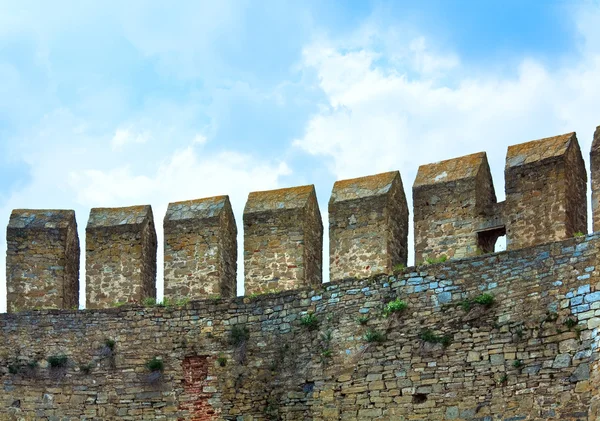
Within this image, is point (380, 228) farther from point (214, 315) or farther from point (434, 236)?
point (214, 315)

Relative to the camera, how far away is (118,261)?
101ft

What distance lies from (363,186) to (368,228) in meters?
0.87

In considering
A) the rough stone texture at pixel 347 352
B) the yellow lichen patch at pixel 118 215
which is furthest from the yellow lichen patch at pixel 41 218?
the rough stone texture at pixel 347 352

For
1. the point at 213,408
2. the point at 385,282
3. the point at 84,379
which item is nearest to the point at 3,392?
the point at 84,379

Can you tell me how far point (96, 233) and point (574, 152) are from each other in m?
8.53

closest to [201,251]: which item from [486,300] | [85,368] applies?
[85,368]

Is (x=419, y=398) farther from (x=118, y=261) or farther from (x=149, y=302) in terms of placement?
(x=118, y=261)

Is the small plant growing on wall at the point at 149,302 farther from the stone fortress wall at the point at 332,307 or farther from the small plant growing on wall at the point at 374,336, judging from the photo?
the small plant growing on wall at the point at 374,336

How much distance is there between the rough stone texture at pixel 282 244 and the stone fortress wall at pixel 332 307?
0.03 m

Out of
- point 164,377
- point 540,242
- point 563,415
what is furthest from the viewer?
point 164,377

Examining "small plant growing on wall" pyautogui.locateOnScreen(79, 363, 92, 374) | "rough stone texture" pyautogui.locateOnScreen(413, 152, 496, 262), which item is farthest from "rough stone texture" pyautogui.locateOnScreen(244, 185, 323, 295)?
"small plant growing on wall" pyautogui.locateOnScreen(79, 363, 92, 374)

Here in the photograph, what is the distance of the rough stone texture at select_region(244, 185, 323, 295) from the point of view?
2967 cm

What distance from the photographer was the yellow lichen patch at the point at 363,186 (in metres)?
29.4

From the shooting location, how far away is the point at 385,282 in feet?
93.2
